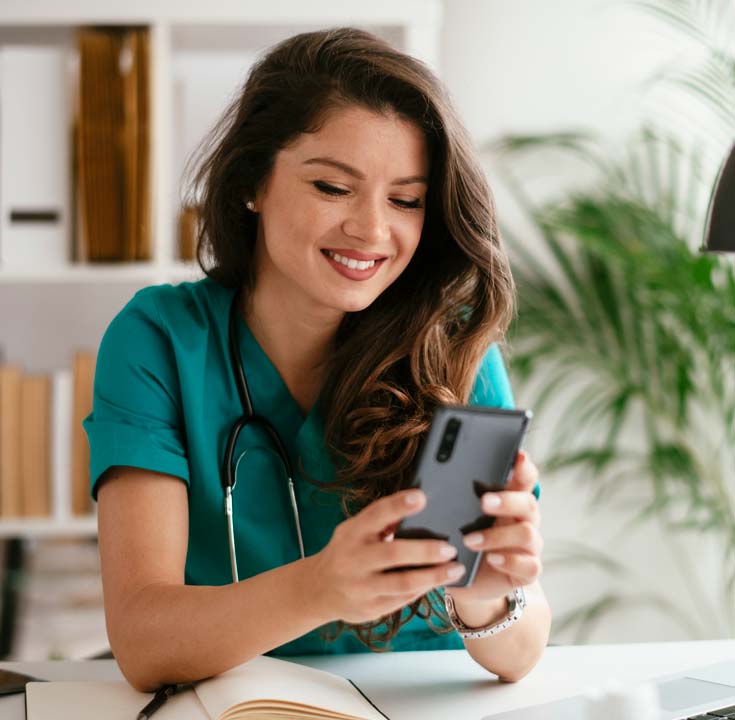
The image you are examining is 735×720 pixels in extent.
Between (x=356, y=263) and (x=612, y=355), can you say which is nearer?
(x=356, y=263)

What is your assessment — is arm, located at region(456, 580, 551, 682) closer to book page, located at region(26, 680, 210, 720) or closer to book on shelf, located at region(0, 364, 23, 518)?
book page, located at region(26, 680, 210, 720)

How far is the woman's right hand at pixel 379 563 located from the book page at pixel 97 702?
0.59 feet

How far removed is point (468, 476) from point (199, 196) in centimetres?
75

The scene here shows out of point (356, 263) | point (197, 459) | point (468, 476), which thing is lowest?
point (197, 459)

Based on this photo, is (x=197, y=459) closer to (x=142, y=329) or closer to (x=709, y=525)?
(x=142, y=329)

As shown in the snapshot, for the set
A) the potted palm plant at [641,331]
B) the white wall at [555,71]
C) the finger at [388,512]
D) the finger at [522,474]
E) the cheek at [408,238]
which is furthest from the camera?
the white wall at [555,71]

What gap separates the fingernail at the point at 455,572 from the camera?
0.90m

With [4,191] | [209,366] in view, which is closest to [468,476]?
[209,366]

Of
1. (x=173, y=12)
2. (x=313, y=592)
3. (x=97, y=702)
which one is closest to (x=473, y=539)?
(x=313, y=592)

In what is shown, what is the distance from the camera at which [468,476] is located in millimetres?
897

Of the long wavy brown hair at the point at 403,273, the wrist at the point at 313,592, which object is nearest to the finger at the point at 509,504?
the wrist at the point at 313,592

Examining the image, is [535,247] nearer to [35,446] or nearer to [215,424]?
[35,446]

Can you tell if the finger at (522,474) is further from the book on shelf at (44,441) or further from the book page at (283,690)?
the book on shelf at (44,441)

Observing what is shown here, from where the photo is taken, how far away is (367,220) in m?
1.21
